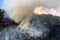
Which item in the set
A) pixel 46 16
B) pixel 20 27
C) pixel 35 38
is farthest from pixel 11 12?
pixel 35 38

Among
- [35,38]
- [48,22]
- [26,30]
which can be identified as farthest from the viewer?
[48,22]

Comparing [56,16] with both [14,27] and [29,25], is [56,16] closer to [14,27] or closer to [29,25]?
[29,25]

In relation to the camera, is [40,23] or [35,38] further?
[40,23]

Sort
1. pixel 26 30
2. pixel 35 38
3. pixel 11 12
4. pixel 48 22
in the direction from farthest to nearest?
1. pixel 11 12
2. pixel 48 22
3. pixel 26 30
4. pixel 35 38

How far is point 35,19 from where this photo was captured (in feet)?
36.6

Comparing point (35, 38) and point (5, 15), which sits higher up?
point (5, 15)

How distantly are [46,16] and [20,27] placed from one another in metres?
2.20

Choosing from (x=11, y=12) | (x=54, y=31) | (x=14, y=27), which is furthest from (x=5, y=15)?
(x=54, y=31)

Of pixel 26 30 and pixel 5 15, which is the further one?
pixel 5 15

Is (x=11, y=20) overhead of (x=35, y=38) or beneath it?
overhead

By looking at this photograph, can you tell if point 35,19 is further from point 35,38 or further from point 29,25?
point 35,38

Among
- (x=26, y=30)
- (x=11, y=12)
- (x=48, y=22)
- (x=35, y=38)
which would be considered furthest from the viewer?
(x=11, y=12)

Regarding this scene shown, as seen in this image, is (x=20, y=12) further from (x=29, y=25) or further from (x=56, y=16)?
(x=56, y=16)

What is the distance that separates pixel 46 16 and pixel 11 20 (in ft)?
7.86
